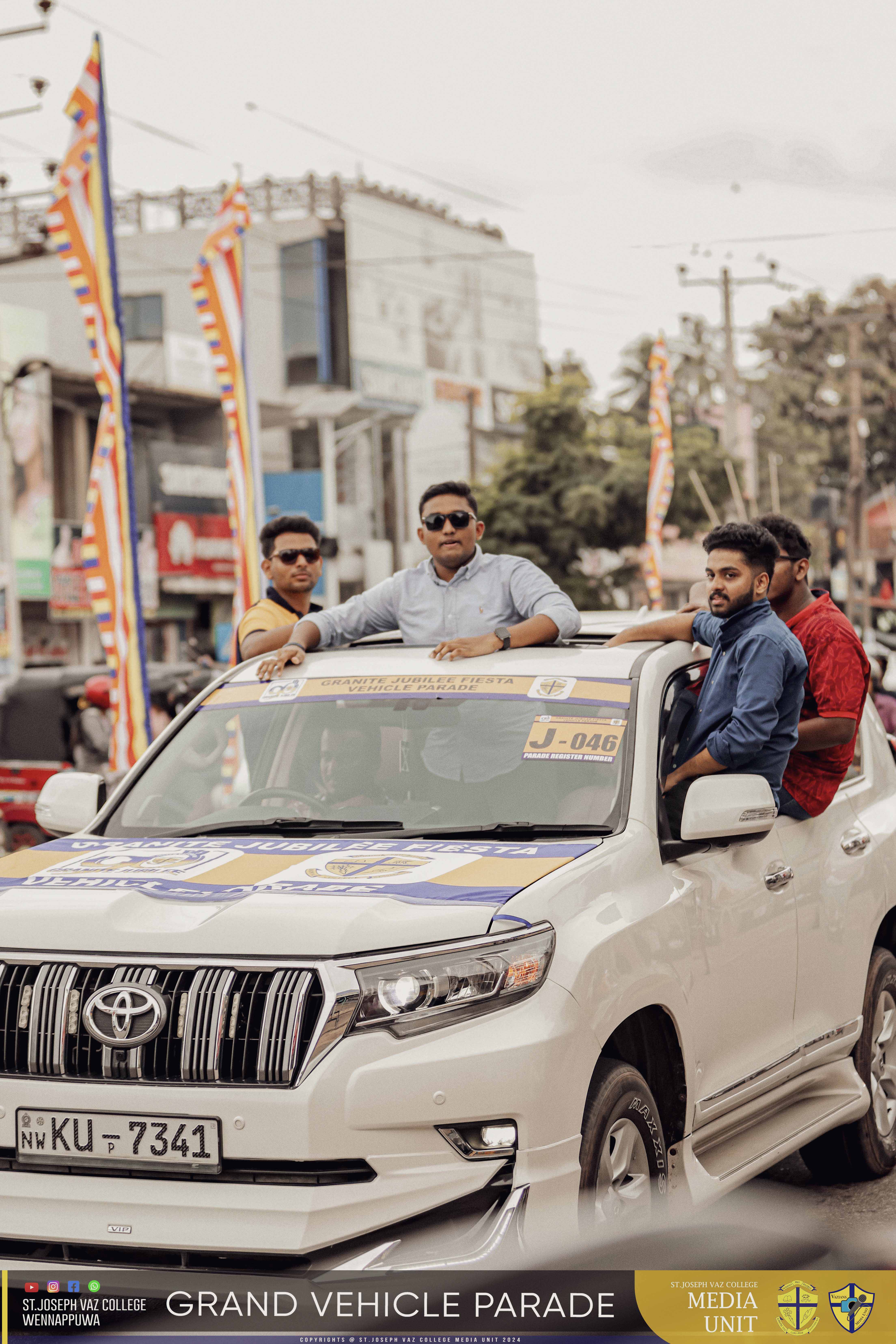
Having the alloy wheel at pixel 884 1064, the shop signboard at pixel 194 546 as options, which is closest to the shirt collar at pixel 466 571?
the alloy wheel at pixel 884 1064

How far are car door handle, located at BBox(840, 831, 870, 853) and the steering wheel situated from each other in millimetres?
1852

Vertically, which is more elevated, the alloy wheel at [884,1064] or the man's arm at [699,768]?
the man's arm at [699,768]

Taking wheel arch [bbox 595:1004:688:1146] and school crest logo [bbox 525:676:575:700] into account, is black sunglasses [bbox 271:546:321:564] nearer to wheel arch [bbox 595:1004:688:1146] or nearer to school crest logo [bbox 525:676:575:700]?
school crest logo [bbox 525:676:575:700]

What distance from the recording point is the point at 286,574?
22.9ft

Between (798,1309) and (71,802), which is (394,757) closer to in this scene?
(71,802)

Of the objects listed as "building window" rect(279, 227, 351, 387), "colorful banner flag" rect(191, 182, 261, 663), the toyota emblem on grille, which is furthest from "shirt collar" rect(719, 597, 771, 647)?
"building window" rect(279, 227, 351, 387)

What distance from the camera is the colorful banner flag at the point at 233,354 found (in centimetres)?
1494

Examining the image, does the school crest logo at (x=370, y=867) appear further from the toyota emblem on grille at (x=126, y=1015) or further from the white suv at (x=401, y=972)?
the toyota emblem on grille at (x=126, y=1015)

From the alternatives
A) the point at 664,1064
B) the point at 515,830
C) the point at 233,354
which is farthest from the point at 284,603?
the point at 233,354

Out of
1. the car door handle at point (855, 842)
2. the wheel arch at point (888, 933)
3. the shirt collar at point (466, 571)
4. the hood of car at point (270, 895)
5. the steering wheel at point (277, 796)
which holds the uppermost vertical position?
the shirt collar at point (466, 571)

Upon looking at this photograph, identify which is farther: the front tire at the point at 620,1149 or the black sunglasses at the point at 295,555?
the black sunglasses at the point at 295,555

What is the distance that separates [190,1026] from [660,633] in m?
2.36

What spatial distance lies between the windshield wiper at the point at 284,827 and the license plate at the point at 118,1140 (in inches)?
47.3

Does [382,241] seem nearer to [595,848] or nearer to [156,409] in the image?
[156,409]
